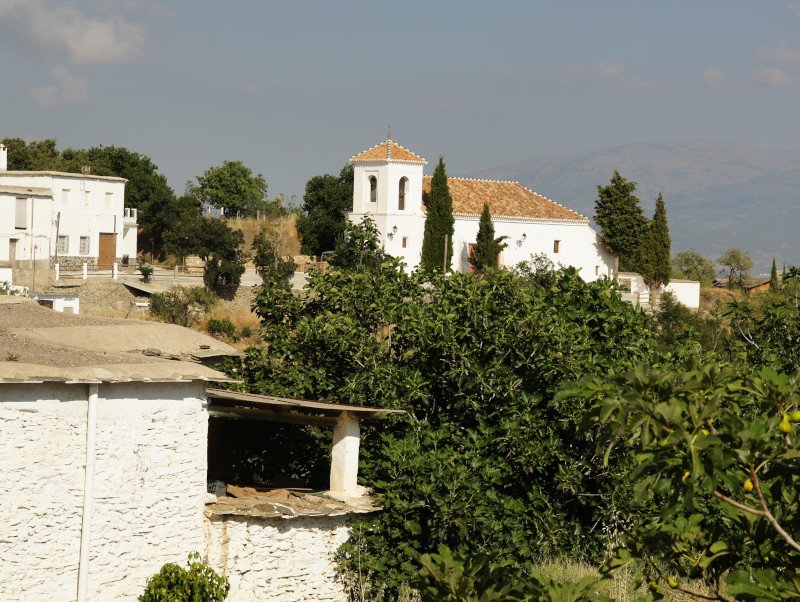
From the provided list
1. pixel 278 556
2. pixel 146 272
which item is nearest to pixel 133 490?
pixel 278 556

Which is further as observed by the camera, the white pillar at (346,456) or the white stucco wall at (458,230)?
the white stucco wall at (458,230)

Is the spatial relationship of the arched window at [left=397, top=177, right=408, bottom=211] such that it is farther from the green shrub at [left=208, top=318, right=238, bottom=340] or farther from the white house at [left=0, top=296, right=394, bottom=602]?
the white house at [left=0, top=296, right=394, bottom=602]

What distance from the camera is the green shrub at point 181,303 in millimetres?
43625

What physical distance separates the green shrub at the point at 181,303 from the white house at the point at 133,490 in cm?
2969

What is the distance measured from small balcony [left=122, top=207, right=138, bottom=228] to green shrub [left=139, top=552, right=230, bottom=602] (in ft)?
146

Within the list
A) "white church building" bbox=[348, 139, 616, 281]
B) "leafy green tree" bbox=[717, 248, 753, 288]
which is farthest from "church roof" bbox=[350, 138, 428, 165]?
"leafy green tree" bbox=[717, 248, 753, 288]

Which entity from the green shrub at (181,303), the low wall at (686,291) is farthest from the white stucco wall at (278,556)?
the low wall at (686,291)

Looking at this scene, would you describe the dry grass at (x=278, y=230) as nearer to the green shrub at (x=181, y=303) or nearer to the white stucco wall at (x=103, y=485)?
the green shrub at (x=181, y=303)

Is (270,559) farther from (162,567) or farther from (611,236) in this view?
(611,236)

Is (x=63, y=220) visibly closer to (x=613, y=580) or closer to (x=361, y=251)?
(x=361, y=251)

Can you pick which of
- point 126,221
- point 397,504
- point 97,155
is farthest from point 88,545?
point 97,155

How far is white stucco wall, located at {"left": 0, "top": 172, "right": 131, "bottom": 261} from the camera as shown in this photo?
47.2 meters

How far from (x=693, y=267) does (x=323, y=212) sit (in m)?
29.1

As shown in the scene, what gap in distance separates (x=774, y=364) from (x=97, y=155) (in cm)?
5631
